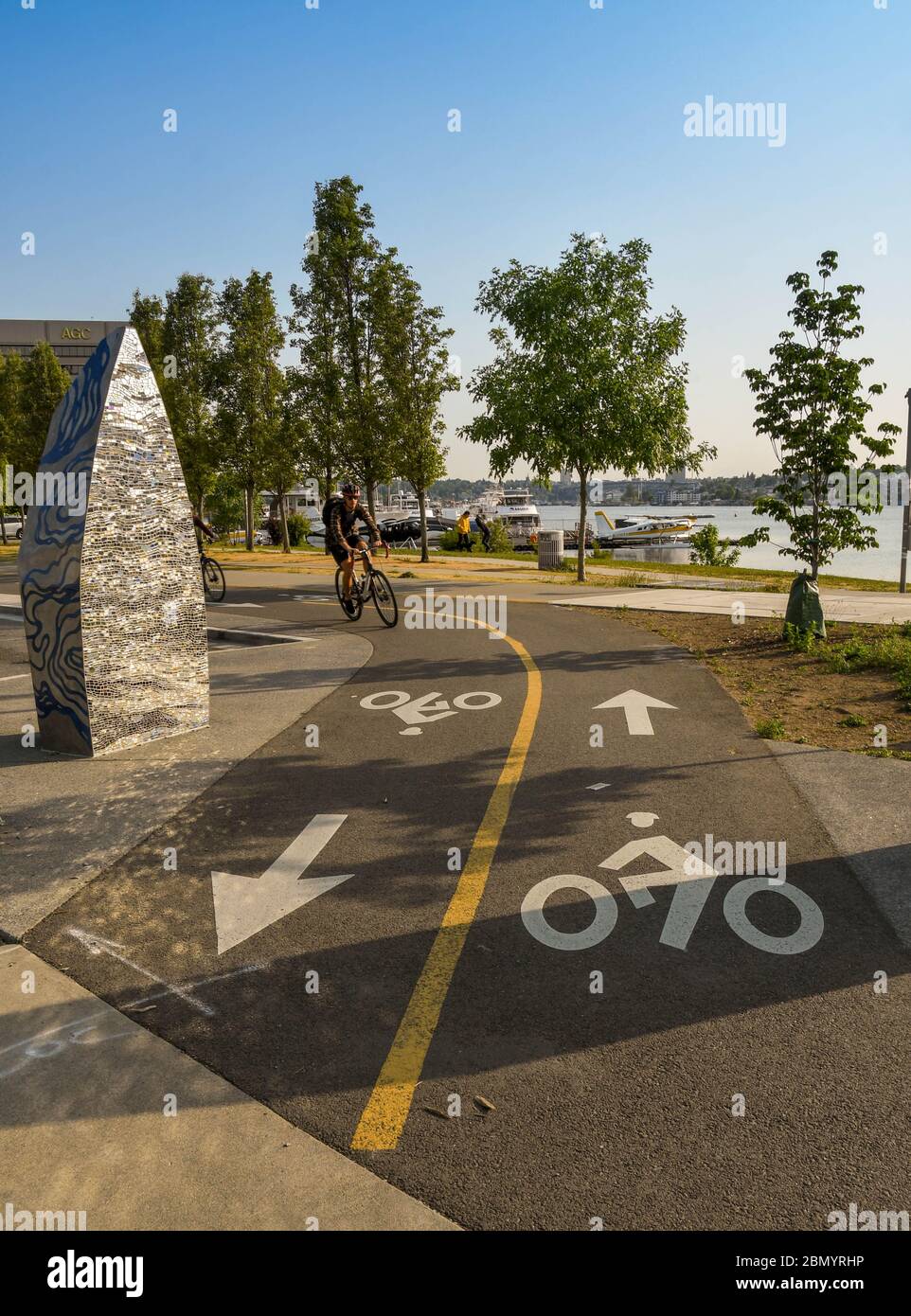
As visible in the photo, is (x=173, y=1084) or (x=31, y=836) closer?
(x=173, y=1084)

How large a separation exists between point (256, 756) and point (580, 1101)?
16.4 feet

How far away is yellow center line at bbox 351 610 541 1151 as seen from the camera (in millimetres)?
3252

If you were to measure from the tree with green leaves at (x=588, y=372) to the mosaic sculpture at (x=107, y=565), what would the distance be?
1460 centimetres

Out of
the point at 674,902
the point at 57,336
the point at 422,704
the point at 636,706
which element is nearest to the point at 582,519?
the point at 636,706

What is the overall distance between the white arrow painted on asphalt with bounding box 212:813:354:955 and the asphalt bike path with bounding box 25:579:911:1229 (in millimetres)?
16

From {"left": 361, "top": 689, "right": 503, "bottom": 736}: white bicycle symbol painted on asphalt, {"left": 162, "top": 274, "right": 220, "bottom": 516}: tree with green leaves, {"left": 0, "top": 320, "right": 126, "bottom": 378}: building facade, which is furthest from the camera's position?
{"left": 0, "top": 320, "right": 126, "bottom": 378}: building facade

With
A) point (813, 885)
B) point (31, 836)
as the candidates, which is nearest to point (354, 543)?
point (31, 836)

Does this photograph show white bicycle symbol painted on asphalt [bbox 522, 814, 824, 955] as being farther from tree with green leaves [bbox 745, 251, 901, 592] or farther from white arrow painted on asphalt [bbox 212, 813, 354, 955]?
tree with green leaves [bbox 745, 251, 901, 592]

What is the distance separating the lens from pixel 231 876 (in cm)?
539

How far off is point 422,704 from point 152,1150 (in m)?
6.81

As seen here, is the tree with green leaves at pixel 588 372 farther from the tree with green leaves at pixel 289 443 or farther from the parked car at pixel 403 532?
the parked car at pixel 403 532

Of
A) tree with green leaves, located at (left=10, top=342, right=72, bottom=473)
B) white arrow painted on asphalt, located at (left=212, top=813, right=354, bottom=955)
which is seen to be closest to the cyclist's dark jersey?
white arrow painted on asphalt, located at (left=212, top=813, right=354, bottom=955)

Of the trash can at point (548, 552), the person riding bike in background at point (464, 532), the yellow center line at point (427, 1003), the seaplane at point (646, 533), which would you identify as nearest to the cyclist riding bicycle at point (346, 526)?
the yellow center line at point (427, 1003)
